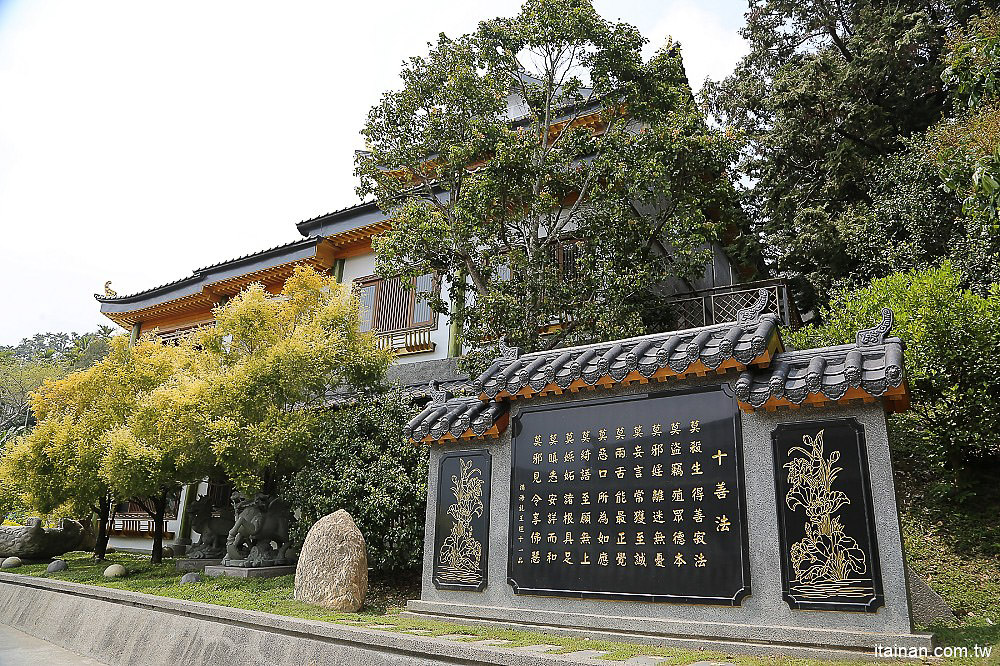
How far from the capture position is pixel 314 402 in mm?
9984

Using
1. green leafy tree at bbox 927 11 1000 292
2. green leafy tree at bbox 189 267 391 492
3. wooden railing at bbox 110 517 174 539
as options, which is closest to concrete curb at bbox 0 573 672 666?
green leafy tree at bbox 189 267 391 492

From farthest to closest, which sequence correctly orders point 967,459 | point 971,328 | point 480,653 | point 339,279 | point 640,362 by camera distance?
1. point 339,279
2. point 967,459
3. point 971,328
4. point 640,362
5. point 480,653

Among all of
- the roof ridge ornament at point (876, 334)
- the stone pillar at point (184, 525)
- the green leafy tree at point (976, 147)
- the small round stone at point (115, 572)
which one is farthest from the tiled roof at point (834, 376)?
the stone pillar at point (184, 525)

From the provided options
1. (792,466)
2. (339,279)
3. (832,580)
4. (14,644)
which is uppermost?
(339,279)

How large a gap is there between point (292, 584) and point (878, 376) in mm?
6944

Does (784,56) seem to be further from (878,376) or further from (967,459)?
(878,376)

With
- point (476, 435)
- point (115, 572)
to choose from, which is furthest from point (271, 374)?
point (115, 572)

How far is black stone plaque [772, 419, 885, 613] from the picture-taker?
444cm

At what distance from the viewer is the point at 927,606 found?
5.73 metres

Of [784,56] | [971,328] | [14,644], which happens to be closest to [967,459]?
[971,328]

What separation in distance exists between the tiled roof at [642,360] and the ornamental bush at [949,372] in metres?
2.89

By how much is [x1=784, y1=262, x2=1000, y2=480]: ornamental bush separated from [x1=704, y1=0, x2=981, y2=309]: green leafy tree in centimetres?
415

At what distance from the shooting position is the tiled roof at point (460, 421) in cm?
637

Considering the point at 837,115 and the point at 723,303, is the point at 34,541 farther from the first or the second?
the point at 837,115
